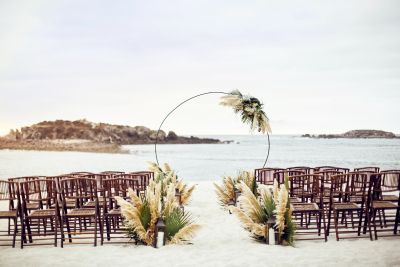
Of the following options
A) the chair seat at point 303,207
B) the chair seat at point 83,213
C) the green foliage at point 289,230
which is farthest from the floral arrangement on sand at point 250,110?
the chair seat at point 83,213

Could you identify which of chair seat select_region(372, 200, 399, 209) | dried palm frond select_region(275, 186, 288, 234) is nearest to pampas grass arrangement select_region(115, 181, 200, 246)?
dried palm frond select_region(275, 186, 288, 234)

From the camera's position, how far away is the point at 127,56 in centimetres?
3188

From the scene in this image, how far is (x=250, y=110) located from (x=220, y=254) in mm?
4778

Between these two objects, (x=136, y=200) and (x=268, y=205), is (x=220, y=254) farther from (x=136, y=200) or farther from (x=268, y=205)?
(x=136, y=200)

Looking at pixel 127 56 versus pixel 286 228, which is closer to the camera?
pixel 286 228

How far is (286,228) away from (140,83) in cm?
3357

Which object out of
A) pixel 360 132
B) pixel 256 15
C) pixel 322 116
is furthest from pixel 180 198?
pixel 360 132

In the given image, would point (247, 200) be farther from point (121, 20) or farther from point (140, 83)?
point (140, 83)

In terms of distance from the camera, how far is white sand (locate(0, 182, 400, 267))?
5.51 meters

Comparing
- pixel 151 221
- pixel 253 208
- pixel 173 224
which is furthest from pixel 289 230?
pixel 151 221

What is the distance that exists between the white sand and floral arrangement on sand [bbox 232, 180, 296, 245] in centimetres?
21

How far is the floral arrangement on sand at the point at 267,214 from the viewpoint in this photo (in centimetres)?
625

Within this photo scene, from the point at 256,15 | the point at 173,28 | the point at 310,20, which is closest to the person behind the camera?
the point at 256,15

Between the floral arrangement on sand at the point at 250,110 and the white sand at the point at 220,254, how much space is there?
3.75 meters
